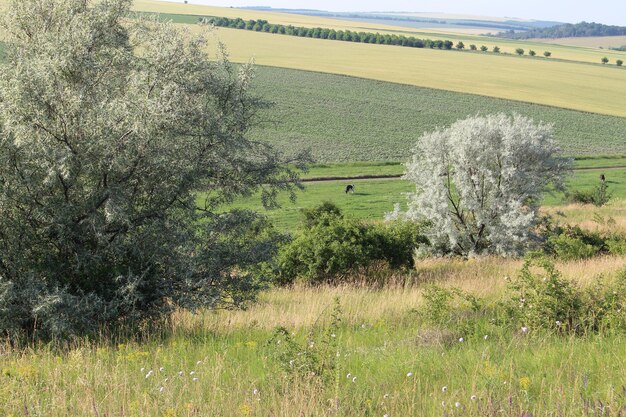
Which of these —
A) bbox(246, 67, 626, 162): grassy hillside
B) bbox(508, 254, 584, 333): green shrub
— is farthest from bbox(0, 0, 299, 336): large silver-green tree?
bbox(246, 67, 626, 162): grassy hillside

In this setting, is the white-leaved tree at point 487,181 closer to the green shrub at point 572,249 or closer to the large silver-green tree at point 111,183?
the green shrub at point 572,249

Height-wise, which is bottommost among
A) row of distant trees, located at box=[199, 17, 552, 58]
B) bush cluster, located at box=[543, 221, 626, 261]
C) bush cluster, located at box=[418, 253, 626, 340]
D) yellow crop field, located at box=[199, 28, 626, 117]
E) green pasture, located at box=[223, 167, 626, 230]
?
green pasture, located at box=[223, 167, 626, 230]

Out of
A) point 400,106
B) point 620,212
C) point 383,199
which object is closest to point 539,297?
point 620,212

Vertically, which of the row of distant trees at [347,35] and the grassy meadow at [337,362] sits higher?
the row of distant trees at [347,35]

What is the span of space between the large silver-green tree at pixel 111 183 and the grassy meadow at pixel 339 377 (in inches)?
58.1

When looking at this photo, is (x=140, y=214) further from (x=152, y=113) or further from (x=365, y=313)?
(x=365, y=313)

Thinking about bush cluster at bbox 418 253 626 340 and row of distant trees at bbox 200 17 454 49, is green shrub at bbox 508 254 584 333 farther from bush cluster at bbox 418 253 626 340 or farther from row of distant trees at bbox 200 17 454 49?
row of distant trees at bbox 200 17 454 49

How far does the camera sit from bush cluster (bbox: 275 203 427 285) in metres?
17.6

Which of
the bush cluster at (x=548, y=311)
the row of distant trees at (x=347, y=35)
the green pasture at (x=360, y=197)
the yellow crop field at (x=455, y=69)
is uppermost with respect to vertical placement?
the row of distant trees at (x=347, y=35)

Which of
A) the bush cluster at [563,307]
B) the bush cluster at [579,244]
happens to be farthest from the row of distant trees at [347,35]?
the bush cluster at [563,307]

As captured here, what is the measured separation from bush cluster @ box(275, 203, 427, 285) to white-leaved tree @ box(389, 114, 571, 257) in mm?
5974

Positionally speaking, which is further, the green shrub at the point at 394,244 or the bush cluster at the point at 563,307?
the green shrub at the point at 394,244

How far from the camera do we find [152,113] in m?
10.0

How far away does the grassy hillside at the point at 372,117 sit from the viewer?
202ft
